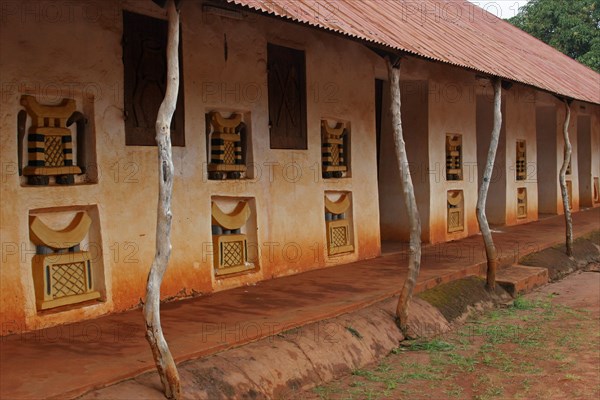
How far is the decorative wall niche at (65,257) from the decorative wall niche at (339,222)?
3898 mm

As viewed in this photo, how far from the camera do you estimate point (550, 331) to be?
840 cm

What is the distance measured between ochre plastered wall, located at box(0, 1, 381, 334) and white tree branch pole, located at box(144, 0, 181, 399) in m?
1.71

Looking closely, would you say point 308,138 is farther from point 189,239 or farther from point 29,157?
point 29,157

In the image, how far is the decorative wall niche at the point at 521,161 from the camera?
16078 millimetres

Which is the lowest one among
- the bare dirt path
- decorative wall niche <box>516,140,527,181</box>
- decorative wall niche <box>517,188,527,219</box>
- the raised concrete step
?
the bare dirt path

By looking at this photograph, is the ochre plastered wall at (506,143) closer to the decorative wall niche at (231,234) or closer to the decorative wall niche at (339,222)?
the decorative wall niche at (339,222)

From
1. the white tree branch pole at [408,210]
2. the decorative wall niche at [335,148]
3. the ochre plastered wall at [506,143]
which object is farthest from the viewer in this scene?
the ochre plastered wall at [506,143]

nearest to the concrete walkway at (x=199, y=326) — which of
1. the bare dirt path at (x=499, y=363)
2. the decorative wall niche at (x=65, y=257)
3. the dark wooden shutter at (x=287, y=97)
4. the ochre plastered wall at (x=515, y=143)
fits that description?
the decorative wall niche at (x=65, y=257)

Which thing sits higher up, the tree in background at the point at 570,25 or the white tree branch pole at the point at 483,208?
the tree in background at the point at 570,25

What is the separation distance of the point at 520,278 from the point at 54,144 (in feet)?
22.2

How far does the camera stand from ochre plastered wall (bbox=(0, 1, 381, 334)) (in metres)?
5.97

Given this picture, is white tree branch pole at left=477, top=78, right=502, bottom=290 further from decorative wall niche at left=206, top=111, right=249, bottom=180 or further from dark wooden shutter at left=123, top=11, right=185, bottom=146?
dark wooden shutter at left=123, top=11, right=185, bottom=146

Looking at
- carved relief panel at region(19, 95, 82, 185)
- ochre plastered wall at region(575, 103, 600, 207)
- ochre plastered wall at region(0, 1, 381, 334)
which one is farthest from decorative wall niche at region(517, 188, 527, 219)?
carved relief panel at region(19, 95, 82, 185)

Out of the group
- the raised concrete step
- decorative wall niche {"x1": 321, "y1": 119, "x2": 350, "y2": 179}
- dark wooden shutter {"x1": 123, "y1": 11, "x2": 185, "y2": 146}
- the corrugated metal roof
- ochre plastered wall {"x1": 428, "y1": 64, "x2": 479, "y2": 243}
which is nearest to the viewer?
dark wooden shutter {"x1": 123, "y1": 11, "x2": 185, "y2": 146}
